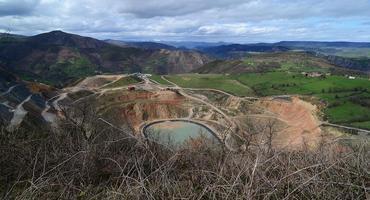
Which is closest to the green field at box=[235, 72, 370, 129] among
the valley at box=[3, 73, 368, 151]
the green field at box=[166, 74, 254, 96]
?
the valley at box=[3, 73, 368, 151]

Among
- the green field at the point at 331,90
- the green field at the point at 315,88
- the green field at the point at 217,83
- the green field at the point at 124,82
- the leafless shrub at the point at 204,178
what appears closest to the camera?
the leafless shrub at the point at 204,178

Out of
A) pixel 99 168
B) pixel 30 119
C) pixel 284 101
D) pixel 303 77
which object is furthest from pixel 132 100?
pixel 99 168

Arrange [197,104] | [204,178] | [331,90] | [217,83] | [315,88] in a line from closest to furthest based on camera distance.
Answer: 1. [204,178]
2. [197,104]
3. [331,90]
4. [315,88]
5. [217,83]

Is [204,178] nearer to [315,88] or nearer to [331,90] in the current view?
[331,90]

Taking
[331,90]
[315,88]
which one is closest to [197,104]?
[315,88]

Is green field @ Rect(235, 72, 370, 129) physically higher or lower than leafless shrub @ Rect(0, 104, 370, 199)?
lower

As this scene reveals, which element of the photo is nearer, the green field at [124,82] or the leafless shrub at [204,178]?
the leafless shrub at [204,178]

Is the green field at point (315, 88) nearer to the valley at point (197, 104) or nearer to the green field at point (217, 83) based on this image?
the green field at point (217, 83)

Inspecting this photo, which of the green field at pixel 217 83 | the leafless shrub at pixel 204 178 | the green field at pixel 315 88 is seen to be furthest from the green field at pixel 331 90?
the leafless shrub at pixel 204 178

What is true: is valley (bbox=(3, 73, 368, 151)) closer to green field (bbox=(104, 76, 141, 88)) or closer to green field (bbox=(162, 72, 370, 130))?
green field (bbox=(104, 76, 141, 88))
